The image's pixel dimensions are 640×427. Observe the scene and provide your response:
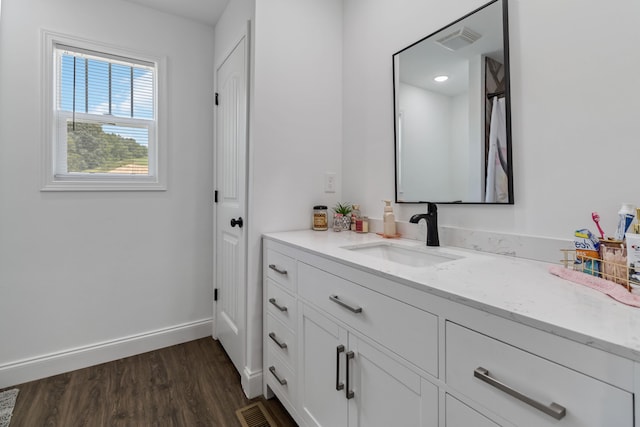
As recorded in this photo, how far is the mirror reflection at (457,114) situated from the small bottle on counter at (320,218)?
46 cm

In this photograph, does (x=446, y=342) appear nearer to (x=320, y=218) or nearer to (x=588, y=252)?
(x=588, y=252)

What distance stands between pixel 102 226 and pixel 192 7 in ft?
5.56

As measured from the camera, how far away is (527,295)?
2.31ft

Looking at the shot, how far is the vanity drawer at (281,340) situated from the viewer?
1424 mm

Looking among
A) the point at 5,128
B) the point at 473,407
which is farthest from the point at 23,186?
the point at 473,407

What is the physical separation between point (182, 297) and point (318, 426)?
158cm

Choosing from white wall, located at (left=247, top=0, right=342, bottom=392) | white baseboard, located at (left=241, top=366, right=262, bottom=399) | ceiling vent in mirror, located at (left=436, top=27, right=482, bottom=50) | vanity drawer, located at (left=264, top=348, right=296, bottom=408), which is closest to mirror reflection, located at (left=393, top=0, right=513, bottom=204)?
ceiling vent in mirror, located at (left=436, top=27, right=482, bottom=50)

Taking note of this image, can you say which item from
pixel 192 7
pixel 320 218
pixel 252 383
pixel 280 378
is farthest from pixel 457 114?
pixel 192 7

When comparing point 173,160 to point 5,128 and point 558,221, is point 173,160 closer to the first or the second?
point 5,128

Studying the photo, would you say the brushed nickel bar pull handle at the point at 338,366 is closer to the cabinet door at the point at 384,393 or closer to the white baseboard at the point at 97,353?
the cabinet door at the point at 384,393

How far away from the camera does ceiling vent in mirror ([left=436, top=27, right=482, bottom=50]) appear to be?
1.31 meters

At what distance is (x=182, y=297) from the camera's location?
7.73 ft

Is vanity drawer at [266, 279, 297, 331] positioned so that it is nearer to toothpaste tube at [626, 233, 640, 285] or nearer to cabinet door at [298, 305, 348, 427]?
cabinet door at [298, 305, 348, 427]

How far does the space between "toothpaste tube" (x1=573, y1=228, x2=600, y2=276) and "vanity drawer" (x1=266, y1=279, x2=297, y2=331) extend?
1.07m
